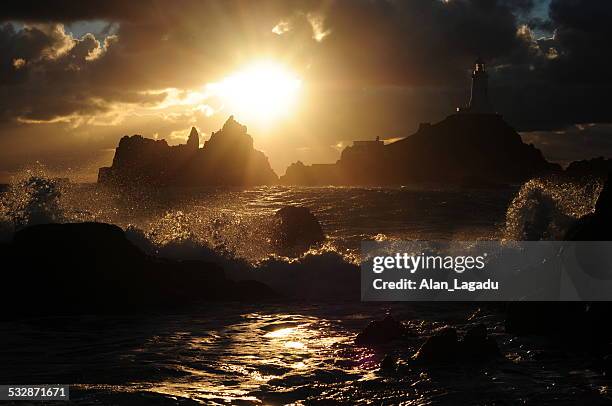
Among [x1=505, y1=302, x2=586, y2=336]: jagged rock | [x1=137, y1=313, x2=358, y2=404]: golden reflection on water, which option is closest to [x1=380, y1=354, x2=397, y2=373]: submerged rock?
[x1=137, y1=313, x2=358, y2=404]: golden reflection on water

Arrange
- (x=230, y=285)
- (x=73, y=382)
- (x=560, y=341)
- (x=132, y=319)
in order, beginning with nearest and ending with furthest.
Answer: (x=73, y=382) → (x=560, y=341) → (x=132, y=319) → (x=230, y=285)

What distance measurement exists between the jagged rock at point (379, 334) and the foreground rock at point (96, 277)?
23.7 ft

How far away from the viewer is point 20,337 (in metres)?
16.2

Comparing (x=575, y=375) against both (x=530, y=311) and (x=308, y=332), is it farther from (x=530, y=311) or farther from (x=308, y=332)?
(x=308, y=332)

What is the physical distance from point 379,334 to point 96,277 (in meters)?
9.86

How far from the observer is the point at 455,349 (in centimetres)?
1345

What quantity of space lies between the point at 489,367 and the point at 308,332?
5.18 meters

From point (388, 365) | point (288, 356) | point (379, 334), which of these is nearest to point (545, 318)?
point (379, 334)

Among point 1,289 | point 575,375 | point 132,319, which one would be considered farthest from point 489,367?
point 1,289

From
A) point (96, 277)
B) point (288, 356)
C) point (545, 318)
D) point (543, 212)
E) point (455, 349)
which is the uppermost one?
point (543, 212)

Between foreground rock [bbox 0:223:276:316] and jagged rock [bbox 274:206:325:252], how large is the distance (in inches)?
613

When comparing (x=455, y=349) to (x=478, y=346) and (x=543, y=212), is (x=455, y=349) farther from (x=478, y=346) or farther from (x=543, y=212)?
(x=543, y=212)

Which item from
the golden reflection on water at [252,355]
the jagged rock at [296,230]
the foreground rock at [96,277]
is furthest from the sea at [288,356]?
the jagged rock at [296,230]

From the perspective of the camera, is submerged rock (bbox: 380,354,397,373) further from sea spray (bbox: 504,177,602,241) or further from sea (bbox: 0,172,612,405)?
sea spray (bbox: 504,177,602,241)
